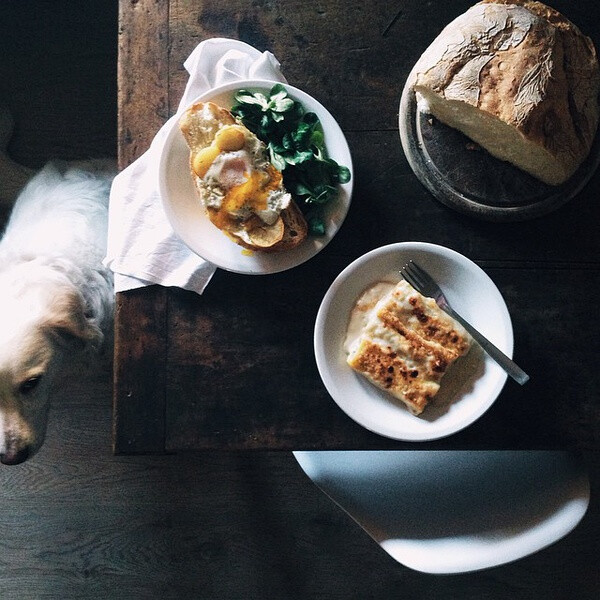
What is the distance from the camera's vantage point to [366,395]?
105cm

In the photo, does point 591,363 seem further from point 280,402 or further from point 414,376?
point 280,402

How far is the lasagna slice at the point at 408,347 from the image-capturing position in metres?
1.02

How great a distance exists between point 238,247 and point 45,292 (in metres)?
0.41

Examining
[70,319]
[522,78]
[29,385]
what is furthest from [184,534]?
→ [522,78]

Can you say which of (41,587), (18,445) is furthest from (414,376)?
(41,587)

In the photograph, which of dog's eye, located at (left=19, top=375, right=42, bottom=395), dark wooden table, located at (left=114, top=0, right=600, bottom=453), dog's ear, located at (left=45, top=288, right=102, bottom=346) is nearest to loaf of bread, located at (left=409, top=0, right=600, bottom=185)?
dark wooden table, located at (left=114, top=0, right=600, bottom=453)

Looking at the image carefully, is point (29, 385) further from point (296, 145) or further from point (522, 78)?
point (522, 78)

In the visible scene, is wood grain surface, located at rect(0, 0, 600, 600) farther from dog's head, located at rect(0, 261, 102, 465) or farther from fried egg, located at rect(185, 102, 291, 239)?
fried egg, located at rect(185, 102, 291, 239)

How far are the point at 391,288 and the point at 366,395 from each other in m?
0.18

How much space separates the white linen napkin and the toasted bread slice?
88 mm

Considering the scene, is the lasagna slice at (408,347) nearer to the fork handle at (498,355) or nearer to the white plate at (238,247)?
the fork handle at (498,355)

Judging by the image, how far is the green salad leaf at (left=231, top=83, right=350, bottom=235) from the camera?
39.9 inches

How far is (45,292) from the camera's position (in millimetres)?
1201

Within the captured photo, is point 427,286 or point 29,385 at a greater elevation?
point 427,286
